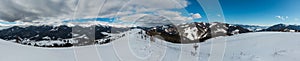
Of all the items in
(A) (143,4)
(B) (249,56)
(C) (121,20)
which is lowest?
(B) (249,56)

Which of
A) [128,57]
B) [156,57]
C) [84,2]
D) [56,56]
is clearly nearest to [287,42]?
[156,57]

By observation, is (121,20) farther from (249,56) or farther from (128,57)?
(249,56)

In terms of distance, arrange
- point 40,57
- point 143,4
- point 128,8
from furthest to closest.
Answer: point 143,4 < point 128,8 < point 40,57

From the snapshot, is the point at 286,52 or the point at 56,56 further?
the point at 286,52

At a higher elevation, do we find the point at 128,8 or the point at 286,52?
the point at 128,8

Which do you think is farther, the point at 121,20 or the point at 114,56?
the point at 121,20

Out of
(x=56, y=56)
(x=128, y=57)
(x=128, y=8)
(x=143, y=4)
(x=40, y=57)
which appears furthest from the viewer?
(x=143, y=4)

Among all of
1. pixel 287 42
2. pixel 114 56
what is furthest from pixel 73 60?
pixel 287 42

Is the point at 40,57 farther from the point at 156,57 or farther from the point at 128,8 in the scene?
the point at 128,8

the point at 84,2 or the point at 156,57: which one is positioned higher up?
the point at 84,2
